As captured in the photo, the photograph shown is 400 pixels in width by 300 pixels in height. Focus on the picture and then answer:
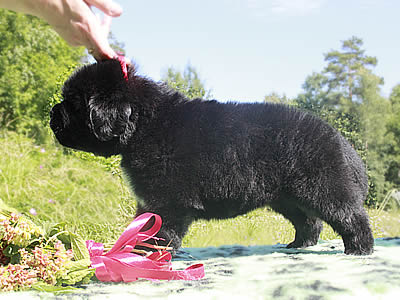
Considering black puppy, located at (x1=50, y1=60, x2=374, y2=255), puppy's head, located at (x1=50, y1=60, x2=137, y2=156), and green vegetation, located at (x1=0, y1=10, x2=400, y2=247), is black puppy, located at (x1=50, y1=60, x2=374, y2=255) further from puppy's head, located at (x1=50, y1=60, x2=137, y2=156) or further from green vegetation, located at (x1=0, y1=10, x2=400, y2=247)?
green vegetation, located at (x1=0, y1=10, x2=400, y2=247)

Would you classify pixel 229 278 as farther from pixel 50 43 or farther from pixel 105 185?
pixel 50 43

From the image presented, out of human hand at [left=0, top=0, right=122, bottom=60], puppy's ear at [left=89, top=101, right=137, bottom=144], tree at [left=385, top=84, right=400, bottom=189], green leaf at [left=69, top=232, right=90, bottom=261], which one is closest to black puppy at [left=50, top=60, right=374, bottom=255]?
puppy's ear at [left=89, top=101, right=137, bottom=144]

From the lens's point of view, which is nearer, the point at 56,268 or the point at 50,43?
the point at 56,268

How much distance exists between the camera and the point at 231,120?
254 cm

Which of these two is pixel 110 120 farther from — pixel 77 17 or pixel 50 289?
pixel 50 289

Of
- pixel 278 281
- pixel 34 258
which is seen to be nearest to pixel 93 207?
pixel 34 258

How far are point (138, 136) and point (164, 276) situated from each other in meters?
0.89

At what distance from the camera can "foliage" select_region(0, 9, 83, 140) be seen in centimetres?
1097

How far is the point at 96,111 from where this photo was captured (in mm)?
2357

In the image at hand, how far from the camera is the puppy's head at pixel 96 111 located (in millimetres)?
2379

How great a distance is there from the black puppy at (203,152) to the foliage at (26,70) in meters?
8.61

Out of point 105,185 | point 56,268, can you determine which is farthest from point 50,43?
point 56,268

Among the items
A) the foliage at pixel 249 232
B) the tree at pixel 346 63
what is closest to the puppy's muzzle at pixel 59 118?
the foliage at pixel 249 232

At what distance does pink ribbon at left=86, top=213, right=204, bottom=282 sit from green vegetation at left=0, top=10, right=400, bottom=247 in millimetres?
398
